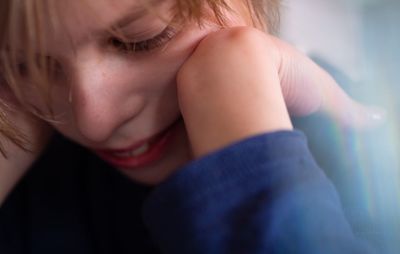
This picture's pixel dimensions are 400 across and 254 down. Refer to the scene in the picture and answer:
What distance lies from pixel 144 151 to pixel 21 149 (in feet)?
0.41

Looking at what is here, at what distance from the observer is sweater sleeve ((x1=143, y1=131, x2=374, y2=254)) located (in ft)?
1.19

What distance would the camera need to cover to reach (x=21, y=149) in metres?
0.56

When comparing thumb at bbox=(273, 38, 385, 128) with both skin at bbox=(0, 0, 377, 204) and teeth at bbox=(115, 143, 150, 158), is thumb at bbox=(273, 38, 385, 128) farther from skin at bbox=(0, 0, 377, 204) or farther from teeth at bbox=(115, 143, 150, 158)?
teeth at bbox=(115, 143, 150, 158)

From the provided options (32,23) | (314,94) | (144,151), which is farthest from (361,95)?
(32,23)

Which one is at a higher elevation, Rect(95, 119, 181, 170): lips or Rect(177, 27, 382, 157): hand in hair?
Rect(177, 27, 382, 157): hand in hair

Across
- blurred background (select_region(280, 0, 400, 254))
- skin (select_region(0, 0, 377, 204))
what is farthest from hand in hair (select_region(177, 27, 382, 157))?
blurred background (select_region(280, 0, 400, 254))

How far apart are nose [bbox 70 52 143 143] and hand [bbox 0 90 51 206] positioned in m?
0.11

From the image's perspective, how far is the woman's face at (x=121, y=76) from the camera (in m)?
0.37

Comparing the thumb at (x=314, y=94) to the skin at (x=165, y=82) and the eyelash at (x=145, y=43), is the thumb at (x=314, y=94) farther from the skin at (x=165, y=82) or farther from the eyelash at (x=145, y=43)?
the eyelash at (x=145, y=43)

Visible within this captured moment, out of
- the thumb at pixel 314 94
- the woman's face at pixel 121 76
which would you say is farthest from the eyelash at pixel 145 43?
the thumb at pixel 314 94

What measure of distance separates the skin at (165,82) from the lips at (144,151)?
0.02m

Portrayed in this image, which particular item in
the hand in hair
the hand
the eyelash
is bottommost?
the hand

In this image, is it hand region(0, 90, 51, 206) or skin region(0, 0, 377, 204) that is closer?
skin region(0, 0, 377, 204)

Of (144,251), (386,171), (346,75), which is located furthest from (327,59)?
(144,251)
